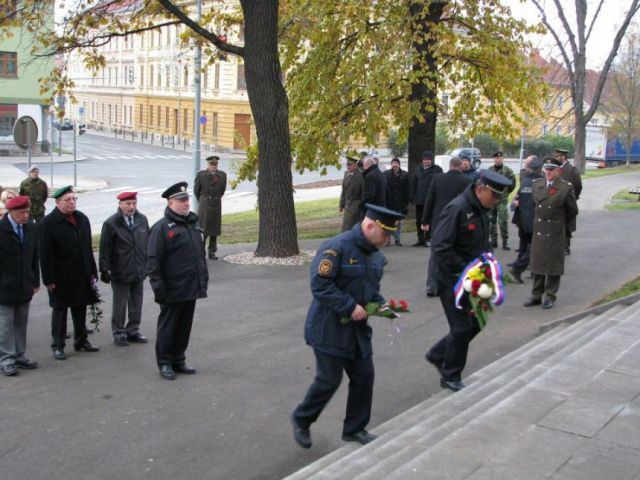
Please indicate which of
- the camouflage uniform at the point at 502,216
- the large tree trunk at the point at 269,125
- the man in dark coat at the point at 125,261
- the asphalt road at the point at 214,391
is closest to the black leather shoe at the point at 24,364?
the asphalt road at the point at 214,391

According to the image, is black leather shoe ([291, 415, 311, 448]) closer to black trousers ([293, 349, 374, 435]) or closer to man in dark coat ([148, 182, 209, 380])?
black trousers ([293, 349, 374, 435])

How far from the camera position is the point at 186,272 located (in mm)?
7328

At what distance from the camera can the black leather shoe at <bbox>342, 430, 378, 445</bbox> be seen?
5.66m

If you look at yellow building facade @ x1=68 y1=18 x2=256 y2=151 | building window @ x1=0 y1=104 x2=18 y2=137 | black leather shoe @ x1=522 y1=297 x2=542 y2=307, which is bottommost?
black leather shoe @ x1=522 y1=297 x2=542 y2=307

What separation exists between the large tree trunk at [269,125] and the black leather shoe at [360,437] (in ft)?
28.1

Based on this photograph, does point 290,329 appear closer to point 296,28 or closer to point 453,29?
point 296,28

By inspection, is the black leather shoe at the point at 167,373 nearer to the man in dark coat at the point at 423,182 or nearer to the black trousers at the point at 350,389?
the black trousers at the point at 350,389

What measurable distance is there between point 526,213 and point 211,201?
19.3ft

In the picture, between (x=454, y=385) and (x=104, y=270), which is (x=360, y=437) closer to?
(x=454, y=385)

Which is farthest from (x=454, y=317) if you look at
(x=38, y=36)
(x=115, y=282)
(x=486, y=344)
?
(x=38, y=36)

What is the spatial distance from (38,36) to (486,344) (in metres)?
10.7

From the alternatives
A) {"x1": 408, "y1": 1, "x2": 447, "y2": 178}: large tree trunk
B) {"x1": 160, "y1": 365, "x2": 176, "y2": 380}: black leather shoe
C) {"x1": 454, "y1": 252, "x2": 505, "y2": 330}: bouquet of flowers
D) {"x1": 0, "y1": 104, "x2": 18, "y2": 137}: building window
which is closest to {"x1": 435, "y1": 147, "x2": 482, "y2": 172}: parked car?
{"x1": 408, "y1": 1, "x2": 447, "y2": 178}: large tree trunk

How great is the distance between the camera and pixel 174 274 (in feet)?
24.0

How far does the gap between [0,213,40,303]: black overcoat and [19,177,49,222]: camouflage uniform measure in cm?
789
